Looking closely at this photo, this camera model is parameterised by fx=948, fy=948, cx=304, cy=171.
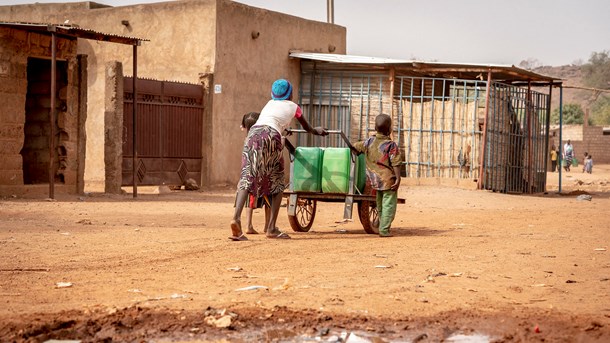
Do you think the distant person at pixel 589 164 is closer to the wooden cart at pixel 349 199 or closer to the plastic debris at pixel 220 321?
the wooden cart at pixel 349 199

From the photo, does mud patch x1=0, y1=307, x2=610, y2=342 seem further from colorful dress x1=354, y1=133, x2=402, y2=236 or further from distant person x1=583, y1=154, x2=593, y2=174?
distant person x1=583, y1=154, x2=593, y2=174

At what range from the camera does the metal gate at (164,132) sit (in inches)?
705

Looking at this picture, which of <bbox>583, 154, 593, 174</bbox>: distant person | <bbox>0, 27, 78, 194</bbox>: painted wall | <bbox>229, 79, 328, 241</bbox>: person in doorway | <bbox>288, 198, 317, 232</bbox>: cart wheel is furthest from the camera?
<bbox>583, 154, 593, 174</bbox>: distant person

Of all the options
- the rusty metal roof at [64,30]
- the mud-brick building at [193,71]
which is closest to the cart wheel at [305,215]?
the rusty metal roof at [64,30]

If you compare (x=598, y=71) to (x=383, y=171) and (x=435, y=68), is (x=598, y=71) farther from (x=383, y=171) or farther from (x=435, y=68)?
(x=383, y=171)

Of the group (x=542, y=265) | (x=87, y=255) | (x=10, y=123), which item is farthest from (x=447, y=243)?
(x=10, y=123)

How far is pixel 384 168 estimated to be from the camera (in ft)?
33.6

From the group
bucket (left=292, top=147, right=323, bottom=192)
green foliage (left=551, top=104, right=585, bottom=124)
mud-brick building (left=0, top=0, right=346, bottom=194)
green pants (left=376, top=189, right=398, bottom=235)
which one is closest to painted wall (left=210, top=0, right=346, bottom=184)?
mud-brick building (left=0, top=0, right=346, bottom=194)

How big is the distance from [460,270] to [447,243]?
2168 millimetres

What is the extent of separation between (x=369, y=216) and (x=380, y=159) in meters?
0.76

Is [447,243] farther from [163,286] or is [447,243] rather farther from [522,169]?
[522,169]

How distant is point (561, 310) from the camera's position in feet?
18.7

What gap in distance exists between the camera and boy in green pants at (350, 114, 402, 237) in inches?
402

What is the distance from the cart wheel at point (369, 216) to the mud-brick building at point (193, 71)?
326 inches
